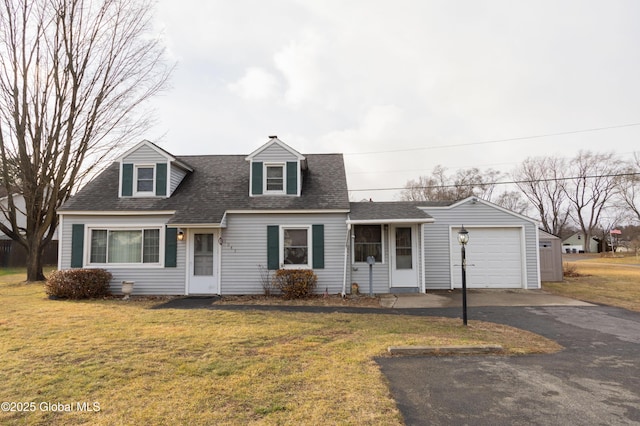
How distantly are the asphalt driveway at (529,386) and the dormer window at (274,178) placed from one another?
338 inches

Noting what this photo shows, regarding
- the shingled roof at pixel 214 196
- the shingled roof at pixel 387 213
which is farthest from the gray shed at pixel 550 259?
the shingled roof at pixel 214 196

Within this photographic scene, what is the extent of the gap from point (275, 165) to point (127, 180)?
5427 mm

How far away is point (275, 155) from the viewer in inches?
495

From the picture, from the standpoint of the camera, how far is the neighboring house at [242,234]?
11711 millimetres

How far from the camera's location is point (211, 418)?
3330 millimetres

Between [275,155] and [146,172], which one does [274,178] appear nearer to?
[275,155]

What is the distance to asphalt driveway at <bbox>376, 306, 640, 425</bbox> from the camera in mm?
3439

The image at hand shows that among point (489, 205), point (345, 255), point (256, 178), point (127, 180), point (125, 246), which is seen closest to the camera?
point (345, 255)

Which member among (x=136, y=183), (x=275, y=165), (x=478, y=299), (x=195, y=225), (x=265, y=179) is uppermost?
(x=275, y=165)

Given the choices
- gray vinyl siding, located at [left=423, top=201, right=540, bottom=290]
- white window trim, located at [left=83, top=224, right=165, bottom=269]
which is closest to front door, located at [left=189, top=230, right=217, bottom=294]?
white window trim, located at [left=83, top=224, right=165, bottom=269]

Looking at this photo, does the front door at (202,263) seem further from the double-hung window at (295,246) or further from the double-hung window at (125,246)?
the double-hung window at (295,246)

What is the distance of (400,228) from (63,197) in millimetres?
16315

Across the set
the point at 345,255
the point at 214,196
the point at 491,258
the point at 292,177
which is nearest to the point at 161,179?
the point at 214,196

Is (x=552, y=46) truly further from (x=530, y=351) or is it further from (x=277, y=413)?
(x=277, y=413)
